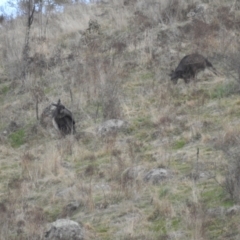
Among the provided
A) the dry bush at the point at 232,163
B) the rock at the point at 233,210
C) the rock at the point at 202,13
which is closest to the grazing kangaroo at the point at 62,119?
the dry bush at the point at 232,163

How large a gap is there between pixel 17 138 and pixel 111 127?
1.79m

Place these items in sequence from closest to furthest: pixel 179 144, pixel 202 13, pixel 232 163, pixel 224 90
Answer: pixel 232 163, pixel 179 144, pixel 224 90, pixel 202 13

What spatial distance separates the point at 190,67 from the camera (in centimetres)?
1136

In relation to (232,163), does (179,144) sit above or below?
above

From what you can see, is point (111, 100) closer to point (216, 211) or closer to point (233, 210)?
point (216, 211)

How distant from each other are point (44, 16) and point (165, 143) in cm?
1104

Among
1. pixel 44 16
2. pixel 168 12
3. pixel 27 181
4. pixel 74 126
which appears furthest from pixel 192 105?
pixel 44 16

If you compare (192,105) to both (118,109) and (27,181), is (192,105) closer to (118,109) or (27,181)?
(118,109)

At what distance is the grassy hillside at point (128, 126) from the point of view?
6320 mm

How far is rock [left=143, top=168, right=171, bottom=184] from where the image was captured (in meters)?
7.17

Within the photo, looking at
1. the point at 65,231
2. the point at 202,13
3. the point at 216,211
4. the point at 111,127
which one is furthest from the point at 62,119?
the point at 202,13

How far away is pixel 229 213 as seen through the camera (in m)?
5.89

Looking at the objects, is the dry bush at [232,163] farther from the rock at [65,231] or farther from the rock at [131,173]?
the rock at [65,231]

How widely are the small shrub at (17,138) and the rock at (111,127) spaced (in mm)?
1426
